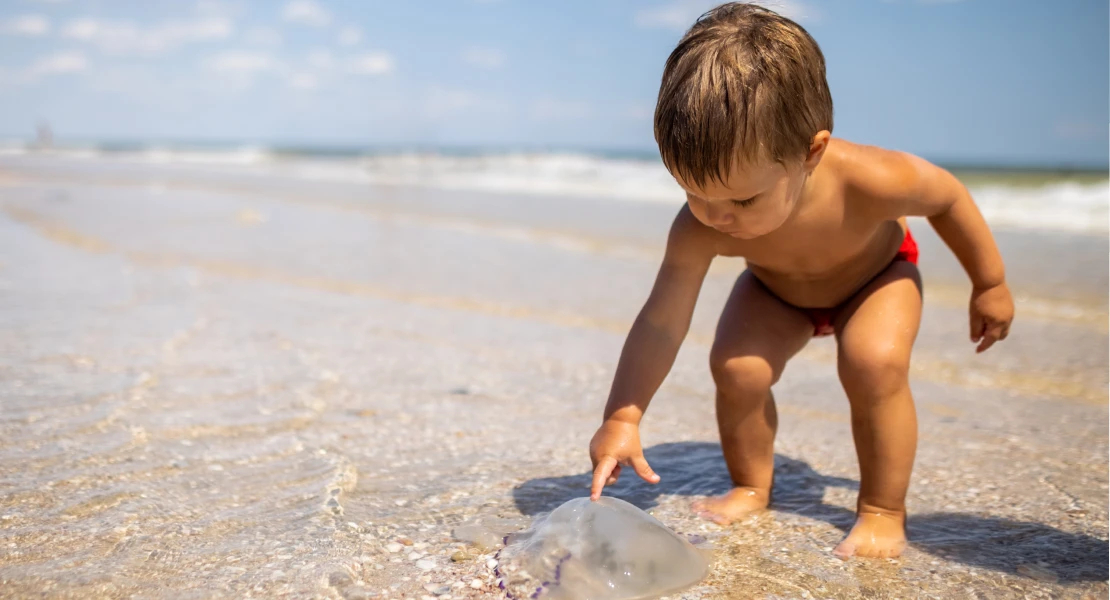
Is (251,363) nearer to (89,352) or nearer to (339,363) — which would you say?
(339,363)

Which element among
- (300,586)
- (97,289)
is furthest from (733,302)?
(97,289)

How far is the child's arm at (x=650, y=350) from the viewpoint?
5.86 ft

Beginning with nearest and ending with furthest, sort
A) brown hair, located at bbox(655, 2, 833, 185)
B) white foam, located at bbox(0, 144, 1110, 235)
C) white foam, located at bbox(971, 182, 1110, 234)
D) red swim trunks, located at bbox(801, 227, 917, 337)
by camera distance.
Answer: brown hair, located at bbox(655, 2, 833, 185) < red swim trunks, located at bbox(801, 227, 917, 337) < white foam, located at bbox(971, 182, 1110, 234) < white foam, located at bbox(0, 144, 1110, 235)

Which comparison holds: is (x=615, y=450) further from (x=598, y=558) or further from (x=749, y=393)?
(x=749, y=393)

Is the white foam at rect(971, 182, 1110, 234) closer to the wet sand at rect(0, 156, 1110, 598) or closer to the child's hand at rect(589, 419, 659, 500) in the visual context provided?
the wet sand at rect(0, 156, 1110, 598)

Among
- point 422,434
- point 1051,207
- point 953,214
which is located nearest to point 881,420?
point 953,214

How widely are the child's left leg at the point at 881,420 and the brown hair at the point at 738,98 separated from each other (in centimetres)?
51

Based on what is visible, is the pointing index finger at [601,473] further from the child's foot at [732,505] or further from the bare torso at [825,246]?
the bare torso at [825,246]

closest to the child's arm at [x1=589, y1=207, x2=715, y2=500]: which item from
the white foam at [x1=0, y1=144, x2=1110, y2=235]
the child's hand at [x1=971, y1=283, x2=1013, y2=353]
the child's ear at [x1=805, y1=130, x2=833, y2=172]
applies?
the child's ear at [x1=805, y1=130, x2=833, y2=172]

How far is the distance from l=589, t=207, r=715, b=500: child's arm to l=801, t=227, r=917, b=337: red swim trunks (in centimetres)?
42

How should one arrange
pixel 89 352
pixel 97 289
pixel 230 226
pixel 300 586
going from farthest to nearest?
pixel 230 226 < pixel 97 289 < pixel 89 352 < pixel 300 586

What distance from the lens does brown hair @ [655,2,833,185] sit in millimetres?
1587

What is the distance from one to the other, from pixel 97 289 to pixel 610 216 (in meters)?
6.43

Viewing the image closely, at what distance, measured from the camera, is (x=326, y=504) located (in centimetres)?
194
